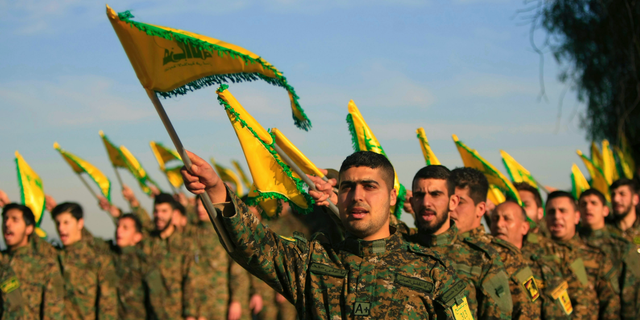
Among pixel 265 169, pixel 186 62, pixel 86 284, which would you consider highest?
pixel 186 62

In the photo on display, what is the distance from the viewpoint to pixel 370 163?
3.06 m

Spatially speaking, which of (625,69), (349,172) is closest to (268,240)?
(349,172)

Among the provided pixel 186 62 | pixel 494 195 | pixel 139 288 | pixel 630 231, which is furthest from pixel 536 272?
pixel 139 288

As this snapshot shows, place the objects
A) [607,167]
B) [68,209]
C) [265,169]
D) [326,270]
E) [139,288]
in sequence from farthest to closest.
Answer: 1. [607,167]
2. [139,288]
3. [68,209]
4. [265,169]
5. [326,270]

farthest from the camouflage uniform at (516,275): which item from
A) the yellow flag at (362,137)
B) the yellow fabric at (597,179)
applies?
the yellow fabric at (597,179)

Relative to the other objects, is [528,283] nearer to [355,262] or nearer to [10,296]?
[355,262]

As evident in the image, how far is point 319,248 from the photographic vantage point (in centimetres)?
297

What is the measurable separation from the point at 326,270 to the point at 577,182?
8.25 meters

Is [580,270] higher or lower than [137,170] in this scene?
lower

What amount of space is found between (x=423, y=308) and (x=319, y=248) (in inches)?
22.8

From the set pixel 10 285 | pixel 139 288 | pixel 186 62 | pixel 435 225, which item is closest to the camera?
pixel 186 62

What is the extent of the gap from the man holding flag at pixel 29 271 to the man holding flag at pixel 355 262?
484 cm

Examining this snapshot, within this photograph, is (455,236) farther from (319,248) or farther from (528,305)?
(319,248)

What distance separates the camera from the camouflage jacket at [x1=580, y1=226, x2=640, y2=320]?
629 cm
